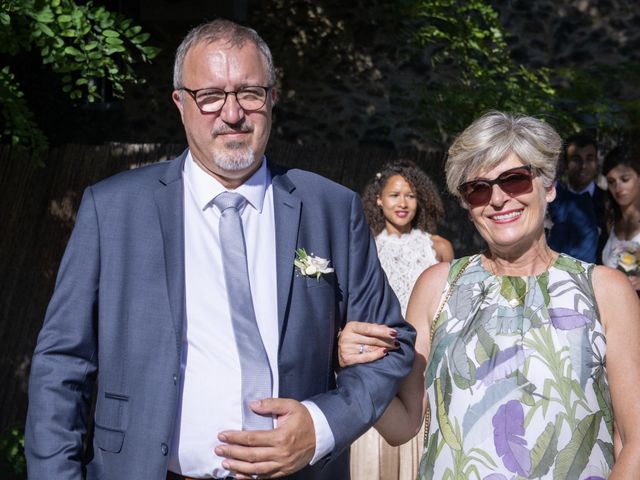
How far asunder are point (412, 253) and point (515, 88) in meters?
3.00

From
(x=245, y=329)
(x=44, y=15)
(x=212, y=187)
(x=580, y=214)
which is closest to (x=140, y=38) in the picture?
(x=44, y=15)

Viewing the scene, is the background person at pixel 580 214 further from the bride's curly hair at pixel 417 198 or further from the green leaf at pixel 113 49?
the green leaf at pixel 113 49

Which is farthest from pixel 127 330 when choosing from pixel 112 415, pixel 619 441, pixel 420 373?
pixel 619 441

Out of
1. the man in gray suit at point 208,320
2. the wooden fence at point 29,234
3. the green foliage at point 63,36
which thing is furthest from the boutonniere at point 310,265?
the wooden fence at point 29,234

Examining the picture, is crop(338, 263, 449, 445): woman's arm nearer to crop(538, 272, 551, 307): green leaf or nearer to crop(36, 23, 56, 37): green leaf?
crop(538, 272, 551, 307): green leaf

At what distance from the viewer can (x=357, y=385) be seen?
276 centimetres

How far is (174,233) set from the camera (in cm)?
278

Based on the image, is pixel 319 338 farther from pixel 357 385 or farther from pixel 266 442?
pixel 266 442

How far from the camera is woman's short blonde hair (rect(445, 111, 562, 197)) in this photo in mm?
2988

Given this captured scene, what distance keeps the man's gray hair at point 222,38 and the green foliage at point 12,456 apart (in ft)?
15.2

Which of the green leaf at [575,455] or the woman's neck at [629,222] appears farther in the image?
the woman's neck at [629,222]

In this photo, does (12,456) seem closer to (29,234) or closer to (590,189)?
(29,234)

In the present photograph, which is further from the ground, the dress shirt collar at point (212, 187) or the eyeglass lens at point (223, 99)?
the eyeglass lens at point (223, 99)

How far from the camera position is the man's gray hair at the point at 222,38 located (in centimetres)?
284
